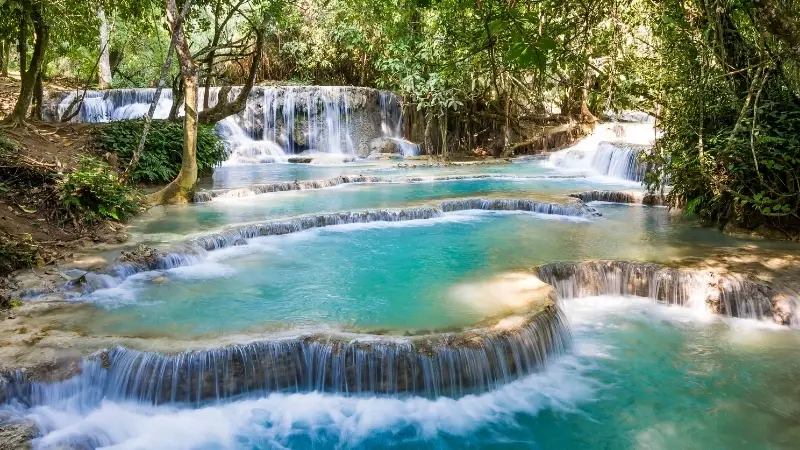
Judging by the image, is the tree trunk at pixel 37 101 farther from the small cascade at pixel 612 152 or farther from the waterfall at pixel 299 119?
the small cascade at pixel 612 152

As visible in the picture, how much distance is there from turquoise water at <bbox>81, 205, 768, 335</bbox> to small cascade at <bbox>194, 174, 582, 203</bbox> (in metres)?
3.25

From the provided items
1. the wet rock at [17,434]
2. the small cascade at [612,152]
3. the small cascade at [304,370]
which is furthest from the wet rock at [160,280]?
the small cascade at [612,152]

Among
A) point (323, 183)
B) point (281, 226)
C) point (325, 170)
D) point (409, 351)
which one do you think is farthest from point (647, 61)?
point (325, 170)

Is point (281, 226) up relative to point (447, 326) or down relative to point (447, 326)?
up

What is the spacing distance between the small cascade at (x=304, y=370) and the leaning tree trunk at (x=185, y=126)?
6.41 metres

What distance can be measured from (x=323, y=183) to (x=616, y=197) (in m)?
6.39

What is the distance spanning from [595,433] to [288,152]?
18.0 metres

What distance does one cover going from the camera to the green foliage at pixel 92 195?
8062 millimetres

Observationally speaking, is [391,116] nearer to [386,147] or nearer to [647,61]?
[386,147]

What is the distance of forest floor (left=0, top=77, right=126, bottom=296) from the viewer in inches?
271

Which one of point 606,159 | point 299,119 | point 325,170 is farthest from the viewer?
point 299,119

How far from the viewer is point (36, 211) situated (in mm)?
7805

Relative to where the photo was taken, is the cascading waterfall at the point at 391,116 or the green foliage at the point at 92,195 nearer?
the green foliage at the point at 92,195

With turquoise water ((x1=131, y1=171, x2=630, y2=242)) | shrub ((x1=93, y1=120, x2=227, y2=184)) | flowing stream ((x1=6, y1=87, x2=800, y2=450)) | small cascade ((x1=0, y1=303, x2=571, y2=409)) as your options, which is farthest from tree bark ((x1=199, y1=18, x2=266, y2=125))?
small cascade ((x1=0, y1=303, x2=571, y2=409))
